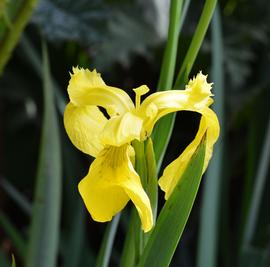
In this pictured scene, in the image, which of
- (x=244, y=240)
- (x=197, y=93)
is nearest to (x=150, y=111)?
(x=197, y=93)

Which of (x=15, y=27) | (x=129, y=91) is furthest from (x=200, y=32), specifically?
(x=129, y=91)

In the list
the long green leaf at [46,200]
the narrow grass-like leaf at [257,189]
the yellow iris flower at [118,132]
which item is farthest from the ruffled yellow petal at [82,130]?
the narrow grass-like leaf at [257,189]

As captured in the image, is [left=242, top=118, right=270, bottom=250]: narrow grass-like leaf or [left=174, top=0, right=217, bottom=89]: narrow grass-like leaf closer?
[left=174, top=0, right=217, bottom=89]: narrow grass-like leaf

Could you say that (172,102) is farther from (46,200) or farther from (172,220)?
(46,200)

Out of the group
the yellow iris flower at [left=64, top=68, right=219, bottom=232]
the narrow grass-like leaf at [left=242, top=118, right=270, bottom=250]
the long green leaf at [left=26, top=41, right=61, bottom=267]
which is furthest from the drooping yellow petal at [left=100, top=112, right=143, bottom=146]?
the narrow grass-like leaf at [left=242, top=118, right=270, bottom=250]

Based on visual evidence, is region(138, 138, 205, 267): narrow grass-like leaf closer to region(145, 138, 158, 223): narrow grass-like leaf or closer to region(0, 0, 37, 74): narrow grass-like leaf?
region(145, 138, 158, 223): narrow grass-like leaf

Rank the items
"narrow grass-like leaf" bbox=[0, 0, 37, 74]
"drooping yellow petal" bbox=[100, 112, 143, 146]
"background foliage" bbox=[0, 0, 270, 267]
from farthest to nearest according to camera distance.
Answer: "background foliage" bbox=[0, 0, 270, 267] < "narrow grass-like leaf" bbox=[0, 0, 37, 74] < "drooping yellow petal" bbox=[100, 112, 143, 146]
